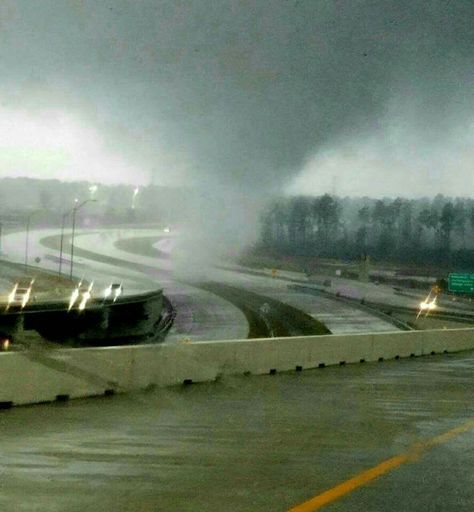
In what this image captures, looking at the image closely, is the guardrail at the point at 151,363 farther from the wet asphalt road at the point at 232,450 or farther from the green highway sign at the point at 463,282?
the green highway sign at the point at 463,282

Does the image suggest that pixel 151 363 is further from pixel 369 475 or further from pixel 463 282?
pixel 463 282

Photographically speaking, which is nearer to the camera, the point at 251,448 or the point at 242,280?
the point at 251,448

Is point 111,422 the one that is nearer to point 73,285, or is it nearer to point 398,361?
point 398,361

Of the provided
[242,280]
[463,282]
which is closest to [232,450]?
[463,282]

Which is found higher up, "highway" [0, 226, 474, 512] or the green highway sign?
"highway" [0, 226, 474, 512]

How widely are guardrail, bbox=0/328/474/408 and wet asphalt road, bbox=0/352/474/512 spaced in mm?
595

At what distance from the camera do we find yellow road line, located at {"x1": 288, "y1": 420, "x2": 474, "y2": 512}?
29.4 feet

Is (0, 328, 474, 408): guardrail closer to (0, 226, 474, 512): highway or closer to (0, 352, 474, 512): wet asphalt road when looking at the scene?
(0, 226, 474, 512): highway

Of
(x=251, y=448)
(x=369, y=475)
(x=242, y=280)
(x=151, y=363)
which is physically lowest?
(x=242, y=280)

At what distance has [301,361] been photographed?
2817cm

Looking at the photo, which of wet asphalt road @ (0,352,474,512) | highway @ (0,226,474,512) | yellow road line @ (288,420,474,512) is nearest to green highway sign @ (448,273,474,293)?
highway @ (0,226,474,512)

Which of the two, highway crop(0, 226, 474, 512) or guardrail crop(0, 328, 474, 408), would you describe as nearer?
highway crop(0, 226, 474, 512)

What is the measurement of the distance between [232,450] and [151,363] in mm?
8301

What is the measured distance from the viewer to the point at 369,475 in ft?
34.8
